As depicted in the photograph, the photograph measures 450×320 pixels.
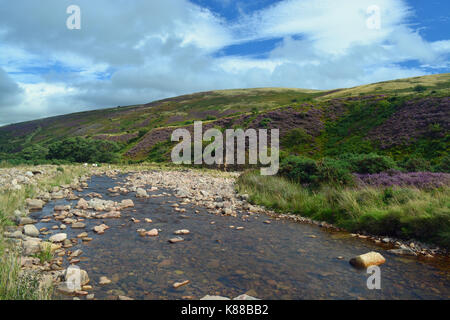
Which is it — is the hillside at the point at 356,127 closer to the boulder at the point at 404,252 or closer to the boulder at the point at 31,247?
the boulder at the point at 404,252

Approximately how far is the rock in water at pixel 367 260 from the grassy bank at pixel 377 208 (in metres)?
2.19

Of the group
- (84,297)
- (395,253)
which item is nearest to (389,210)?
(395,253)

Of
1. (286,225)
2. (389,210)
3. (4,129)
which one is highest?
(4,129)

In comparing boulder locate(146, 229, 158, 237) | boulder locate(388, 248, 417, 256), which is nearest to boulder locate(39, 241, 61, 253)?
boulder locate(146, 229, 158, 237)

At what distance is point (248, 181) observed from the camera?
18703 mm

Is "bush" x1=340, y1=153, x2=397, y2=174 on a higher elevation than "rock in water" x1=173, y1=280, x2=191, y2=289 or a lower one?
higher

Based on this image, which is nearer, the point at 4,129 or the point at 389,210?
the point at 389,210

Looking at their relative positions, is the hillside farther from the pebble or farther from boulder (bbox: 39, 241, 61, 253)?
boulder (bbox: 39, 241, 61, 253)

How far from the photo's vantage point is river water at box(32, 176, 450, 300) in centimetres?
586

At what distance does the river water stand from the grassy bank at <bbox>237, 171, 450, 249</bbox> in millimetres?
994

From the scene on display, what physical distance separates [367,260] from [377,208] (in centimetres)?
363

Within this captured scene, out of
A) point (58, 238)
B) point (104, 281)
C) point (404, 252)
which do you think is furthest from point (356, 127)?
point (104, 281)

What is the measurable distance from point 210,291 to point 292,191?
9365mm
